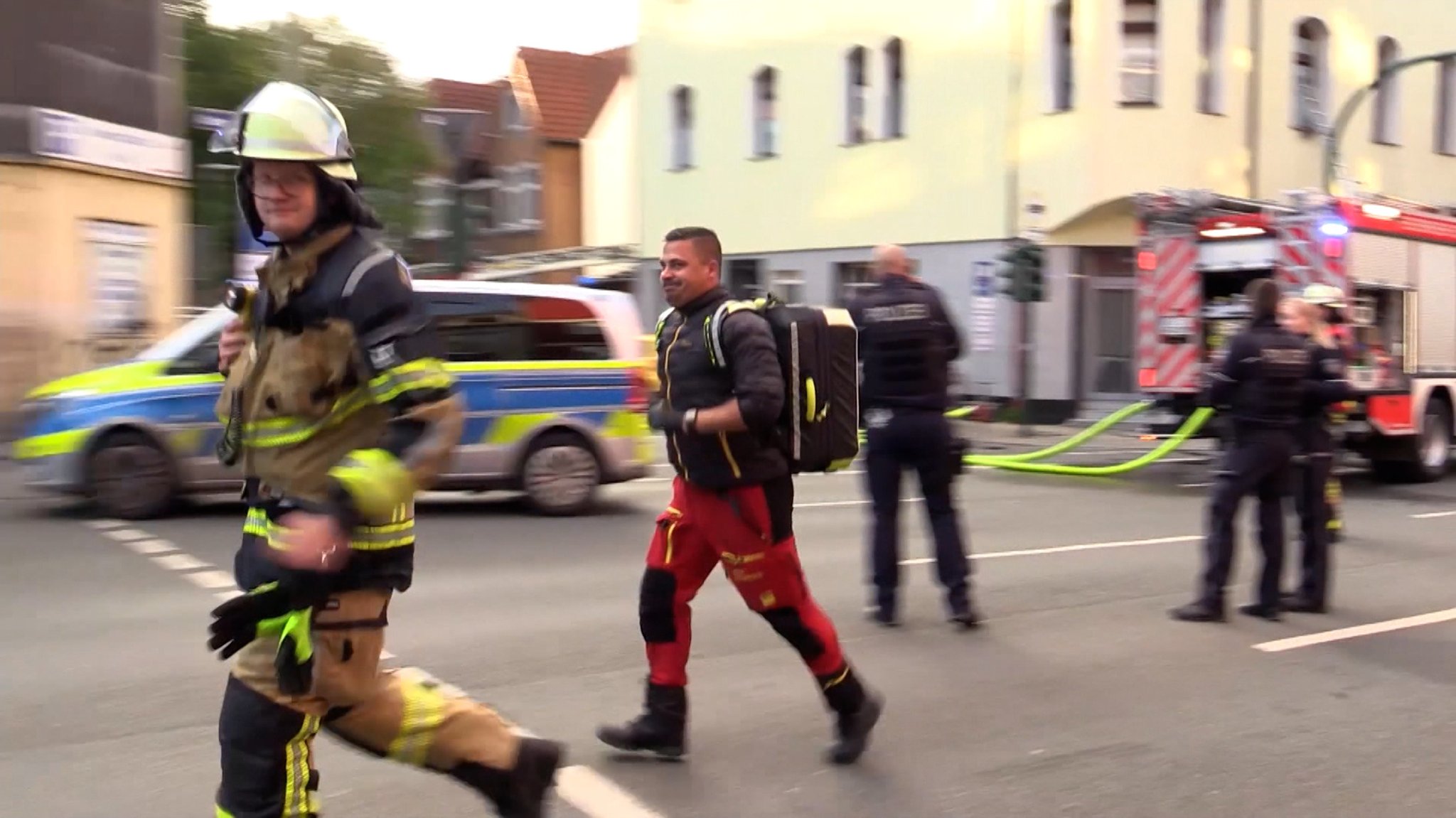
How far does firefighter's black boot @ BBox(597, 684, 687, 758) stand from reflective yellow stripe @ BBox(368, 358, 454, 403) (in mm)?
2123

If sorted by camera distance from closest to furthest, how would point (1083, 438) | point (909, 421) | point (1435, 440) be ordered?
point (909, 421) → point (1435, 440) → point (1083, 438)

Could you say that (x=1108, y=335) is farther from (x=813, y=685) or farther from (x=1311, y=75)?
(x=813, y=685)

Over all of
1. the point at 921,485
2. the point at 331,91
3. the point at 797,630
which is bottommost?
the point at 797,630

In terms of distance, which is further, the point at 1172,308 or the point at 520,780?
the point at 1172,308

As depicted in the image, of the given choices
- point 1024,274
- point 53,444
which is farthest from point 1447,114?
point 53,444

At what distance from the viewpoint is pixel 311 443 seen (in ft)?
10.2

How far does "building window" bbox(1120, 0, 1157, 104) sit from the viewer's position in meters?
23.6

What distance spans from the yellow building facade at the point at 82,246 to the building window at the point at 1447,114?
22976 mm

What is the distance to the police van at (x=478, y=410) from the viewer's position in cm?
1055

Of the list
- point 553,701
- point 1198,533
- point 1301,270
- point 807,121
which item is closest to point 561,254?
point 807,121

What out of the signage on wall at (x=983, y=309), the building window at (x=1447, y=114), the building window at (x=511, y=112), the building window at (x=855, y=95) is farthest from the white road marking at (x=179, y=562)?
the building window at (x=511, y=112)

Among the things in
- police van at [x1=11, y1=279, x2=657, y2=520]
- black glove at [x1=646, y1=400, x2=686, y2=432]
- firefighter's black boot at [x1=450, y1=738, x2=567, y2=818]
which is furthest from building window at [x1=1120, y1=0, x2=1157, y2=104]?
firefighter's black boot at [x1=450, y1=738, x2=567, y2=818]

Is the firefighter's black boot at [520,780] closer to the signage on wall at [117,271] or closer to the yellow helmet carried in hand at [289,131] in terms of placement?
the yellow helmet carried in hand at [289,131]

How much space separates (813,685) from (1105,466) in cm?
1055
